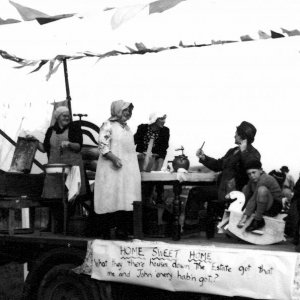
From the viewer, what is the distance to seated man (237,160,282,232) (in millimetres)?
6059

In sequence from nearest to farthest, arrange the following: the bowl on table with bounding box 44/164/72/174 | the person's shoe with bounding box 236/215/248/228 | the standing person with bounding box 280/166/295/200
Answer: the person's shoe with bounding box 236/215/248/228 → the bowl on table with bounding box 44/164/72/174 → the standing person with bounding box 280/166/295/200

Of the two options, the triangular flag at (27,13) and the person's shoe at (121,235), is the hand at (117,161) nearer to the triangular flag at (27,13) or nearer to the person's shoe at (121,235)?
the person's shoe at (121,235)

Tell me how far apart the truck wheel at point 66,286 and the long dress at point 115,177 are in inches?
25.6

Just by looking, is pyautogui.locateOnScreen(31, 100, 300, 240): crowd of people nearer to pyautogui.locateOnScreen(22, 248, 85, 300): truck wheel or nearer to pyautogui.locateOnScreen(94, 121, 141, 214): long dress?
pyautogui.locateOnScreen(94, 121, 141, 214): long dress

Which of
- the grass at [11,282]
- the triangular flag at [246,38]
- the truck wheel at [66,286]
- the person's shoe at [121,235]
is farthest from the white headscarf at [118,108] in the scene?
the grass at [11,282]

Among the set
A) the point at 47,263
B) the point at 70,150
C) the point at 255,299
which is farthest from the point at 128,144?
the point at 255,299

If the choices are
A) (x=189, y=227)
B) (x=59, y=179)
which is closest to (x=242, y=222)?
(x=189, y=227)

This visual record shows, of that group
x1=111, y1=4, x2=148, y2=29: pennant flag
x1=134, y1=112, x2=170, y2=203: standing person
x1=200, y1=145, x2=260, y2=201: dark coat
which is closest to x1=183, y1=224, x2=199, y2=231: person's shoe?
x1=200, y1=145, x2=260, y2=201: dark coat

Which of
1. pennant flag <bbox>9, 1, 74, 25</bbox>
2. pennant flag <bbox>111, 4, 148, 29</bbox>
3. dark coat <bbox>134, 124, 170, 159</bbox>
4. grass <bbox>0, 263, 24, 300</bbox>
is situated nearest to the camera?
pennant flag <bbox>111, 4, 148, 29</bbox>

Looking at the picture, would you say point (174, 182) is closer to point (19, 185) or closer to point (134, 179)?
point (134, 179)

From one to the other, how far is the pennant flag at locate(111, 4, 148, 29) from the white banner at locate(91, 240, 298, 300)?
2.69 m

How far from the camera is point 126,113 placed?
6.80 m

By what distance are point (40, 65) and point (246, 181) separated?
154 inches

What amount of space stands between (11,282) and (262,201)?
17.8 feet
